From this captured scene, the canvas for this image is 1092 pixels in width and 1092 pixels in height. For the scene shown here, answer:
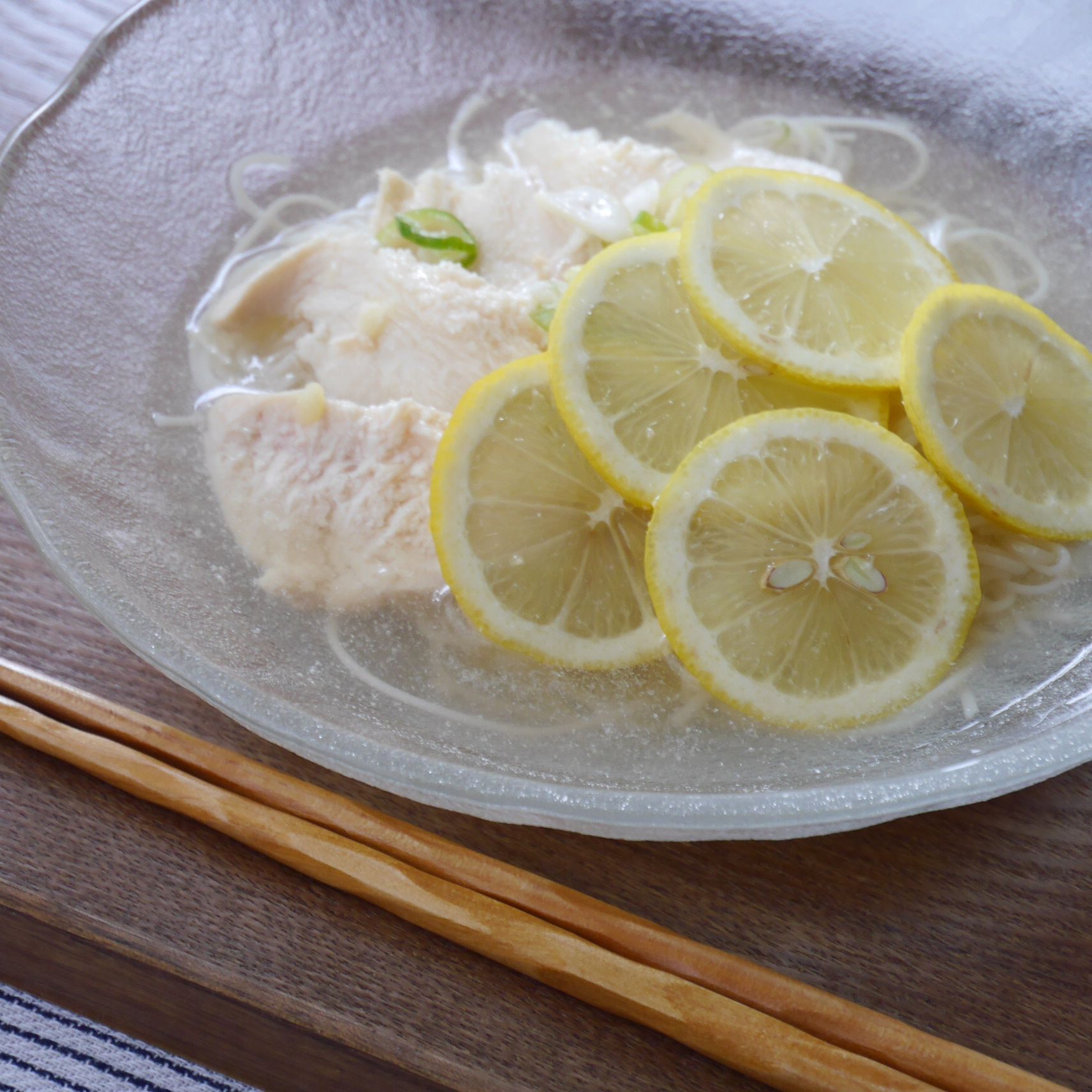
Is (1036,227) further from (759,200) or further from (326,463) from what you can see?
(326,463)

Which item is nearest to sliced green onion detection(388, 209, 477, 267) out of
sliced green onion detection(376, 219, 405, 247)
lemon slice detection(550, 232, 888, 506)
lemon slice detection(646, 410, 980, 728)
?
sliced green onion detection(376, 219, 405, 247)

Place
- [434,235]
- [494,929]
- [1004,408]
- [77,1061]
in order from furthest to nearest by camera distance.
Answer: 1. [434,235]
2. [77,1061]
3. [1004,408]
4. [494,929]

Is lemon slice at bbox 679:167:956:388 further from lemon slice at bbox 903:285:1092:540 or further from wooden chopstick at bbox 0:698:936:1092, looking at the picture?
wooden chopstick at bbox 0:698:936:1092

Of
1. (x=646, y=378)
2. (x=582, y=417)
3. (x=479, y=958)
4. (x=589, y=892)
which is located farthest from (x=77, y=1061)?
(x=646, y=378)

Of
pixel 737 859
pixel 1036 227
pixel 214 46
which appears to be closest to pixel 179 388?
pixel 214 46

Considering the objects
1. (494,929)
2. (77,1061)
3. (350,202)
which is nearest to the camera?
(494,929)

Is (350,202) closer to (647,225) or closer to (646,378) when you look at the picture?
(647,225)

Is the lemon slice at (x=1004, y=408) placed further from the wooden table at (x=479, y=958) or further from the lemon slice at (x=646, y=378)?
the wooden table at (x=479, y=958)

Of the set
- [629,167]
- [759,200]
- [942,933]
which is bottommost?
[942,933]
